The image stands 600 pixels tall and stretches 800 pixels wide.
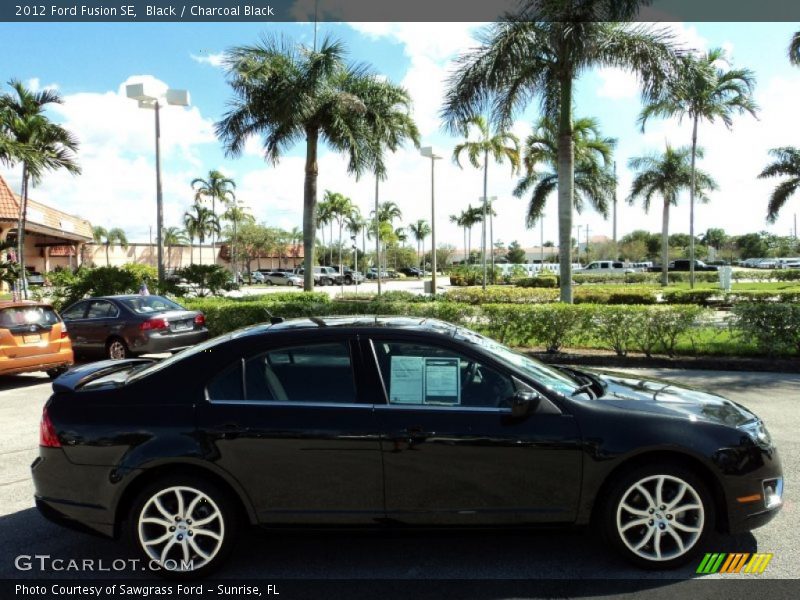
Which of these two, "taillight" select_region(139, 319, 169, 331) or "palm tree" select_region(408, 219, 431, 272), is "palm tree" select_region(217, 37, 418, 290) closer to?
"taillight" select_region(139, 319, 169, 331)

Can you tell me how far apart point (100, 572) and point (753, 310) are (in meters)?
10.4

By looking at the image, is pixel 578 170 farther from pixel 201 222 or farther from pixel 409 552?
pixel 201 222

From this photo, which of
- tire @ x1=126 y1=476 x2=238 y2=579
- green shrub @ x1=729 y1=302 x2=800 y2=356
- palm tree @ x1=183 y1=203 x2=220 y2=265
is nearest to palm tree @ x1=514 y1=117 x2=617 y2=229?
green shrub @ x1=729 y1=302 x2=800 y2=356

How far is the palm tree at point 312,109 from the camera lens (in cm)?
1884

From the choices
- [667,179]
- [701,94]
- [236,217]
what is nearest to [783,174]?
[667,179]

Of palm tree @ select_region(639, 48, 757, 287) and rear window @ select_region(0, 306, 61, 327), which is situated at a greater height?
palm tree @ select_region(639, 48, 757, 287)

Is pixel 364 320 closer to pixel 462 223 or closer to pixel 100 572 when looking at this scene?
pixel 100 572

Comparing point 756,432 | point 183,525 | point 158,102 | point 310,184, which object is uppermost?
point 158,102

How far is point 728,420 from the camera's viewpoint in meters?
3.64

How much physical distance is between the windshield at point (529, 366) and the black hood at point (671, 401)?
24 cm

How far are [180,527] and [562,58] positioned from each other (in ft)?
46.3

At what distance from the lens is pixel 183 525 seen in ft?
11.3

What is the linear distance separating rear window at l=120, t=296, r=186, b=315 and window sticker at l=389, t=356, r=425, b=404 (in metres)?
9.35

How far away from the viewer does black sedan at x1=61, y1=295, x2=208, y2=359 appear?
37.4 feet
